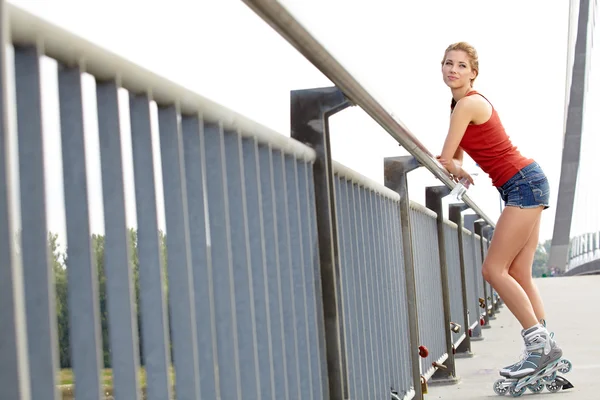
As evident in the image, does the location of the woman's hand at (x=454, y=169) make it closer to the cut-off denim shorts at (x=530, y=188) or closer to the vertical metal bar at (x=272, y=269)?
the cut-off denim shorts at (x=530, y=188)

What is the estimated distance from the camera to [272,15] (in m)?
1.59

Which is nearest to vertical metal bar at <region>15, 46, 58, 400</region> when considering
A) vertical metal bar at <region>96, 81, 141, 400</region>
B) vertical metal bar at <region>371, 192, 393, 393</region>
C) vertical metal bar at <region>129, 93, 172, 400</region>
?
vertical metal bar at <region>96, 81, 141, 400</region>

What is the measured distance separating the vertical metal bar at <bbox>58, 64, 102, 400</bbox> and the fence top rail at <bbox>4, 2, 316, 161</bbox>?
0.04 metres

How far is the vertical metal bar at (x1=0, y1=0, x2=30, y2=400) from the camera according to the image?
89cm

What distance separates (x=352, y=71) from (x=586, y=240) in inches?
1316

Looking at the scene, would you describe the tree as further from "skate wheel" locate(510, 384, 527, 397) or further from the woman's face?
the woman's face

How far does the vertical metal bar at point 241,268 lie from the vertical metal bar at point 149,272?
1.26ft

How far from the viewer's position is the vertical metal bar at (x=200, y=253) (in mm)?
1509

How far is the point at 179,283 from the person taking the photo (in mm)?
1432

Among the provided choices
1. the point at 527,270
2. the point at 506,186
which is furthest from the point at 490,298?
the point at 506,186

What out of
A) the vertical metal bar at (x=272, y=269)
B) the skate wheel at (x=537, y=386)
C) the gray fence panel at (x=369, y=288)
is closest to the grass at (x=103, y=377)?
the vertical metal bar at (x=272, y=269)

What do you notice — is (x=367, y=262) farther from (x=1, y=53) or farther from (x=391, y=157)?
(x=1, y=53)

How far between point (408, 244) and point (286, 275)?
2.20m

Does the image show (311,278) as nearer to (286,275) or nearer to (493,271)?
(286,275)
